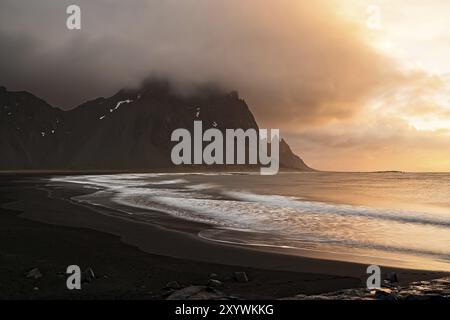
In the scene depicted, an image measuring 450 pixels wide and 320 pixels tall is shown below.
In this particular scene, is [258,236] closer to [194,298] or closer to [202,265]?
[202,265]

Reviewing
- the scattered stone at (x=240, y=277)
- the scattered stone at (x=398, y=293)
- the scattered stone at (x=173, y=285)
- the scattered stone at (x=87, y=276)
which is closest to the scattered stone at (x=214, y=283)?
the scattered stone at (x=240, y=277)

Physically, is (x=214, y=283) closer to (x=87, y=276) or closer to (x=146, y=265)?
(x=146, y=265)

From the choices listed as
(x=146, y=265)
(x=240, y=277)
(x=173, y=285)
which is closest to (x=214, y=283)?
(x=240, y=277)

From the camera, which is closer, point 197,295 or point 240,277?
point 197,295

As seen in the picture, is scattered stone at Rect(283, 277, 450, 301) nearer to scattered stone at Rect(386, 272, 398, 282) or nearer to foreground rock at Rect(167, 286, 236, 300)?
scattered stone at Rect(386, 272, 398, 282)

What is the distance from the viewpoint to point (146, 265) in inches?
524

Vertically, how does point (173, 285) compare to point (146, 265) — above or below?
above

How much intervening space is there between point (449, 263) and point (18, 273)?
47.0 ft

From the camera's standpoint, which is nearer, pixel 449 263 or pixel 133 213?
pixel 449 263

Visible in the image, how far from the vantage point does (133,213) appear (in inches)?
1094

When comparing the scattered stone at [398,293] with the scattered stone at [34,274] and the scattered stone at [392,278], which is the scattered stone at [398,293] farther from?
the scattered stone at [34,274]

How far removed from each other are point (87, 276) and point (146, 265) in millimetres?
2356

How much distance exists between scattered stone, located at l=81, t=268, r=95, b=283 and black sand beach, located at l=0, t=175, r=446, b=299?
0.62ft
